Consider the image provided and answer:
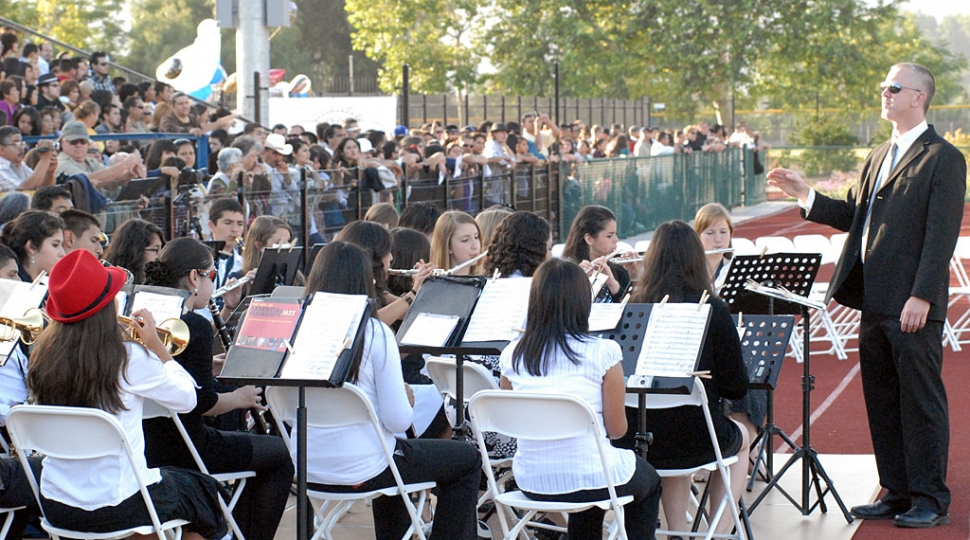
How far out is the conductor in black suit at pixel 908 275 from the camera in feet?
20.0

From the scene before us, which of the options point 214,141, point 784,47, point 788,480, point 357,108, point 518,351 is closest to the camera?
point 518,351

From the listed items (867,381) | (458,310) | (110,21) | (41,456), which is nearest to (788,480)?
(867,381)

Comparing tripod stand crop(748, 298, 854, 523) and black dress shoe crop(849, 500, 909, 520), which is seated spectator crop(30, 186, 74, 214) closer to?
tripod stand crop(748, 298, 854, 523)

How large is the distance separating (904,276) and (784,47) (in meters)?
35.1

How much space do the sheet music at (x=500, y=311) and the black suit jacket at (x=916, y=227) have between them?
194cm

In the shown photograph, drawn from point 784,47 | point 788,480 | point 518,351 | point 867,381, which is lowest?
point 788,480

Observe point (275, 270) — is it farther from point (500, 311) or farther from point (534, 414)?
point (534, 414)

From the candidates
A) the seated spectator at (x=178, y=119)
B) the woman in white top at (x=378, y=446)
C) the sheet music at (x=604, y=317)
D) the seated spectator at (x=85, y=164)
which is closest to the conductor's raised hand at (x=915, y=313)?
the sheet music at (x=604, y=317)

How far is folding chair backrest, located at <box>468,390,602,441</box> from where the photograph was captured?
4.71m

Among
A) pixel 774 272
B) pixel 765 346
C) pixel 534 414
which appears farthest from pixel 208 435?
pixel 774 272

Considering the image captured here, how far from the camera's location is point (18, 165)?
998cm

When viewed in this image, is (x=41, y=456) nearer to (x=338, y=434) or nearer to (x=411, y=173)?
(x=338, y=434)

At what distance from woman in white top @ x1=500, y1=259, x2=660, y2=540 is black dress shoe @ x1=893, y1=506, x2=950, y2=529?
188 centimetres

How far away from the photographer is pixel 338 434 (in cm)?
520
